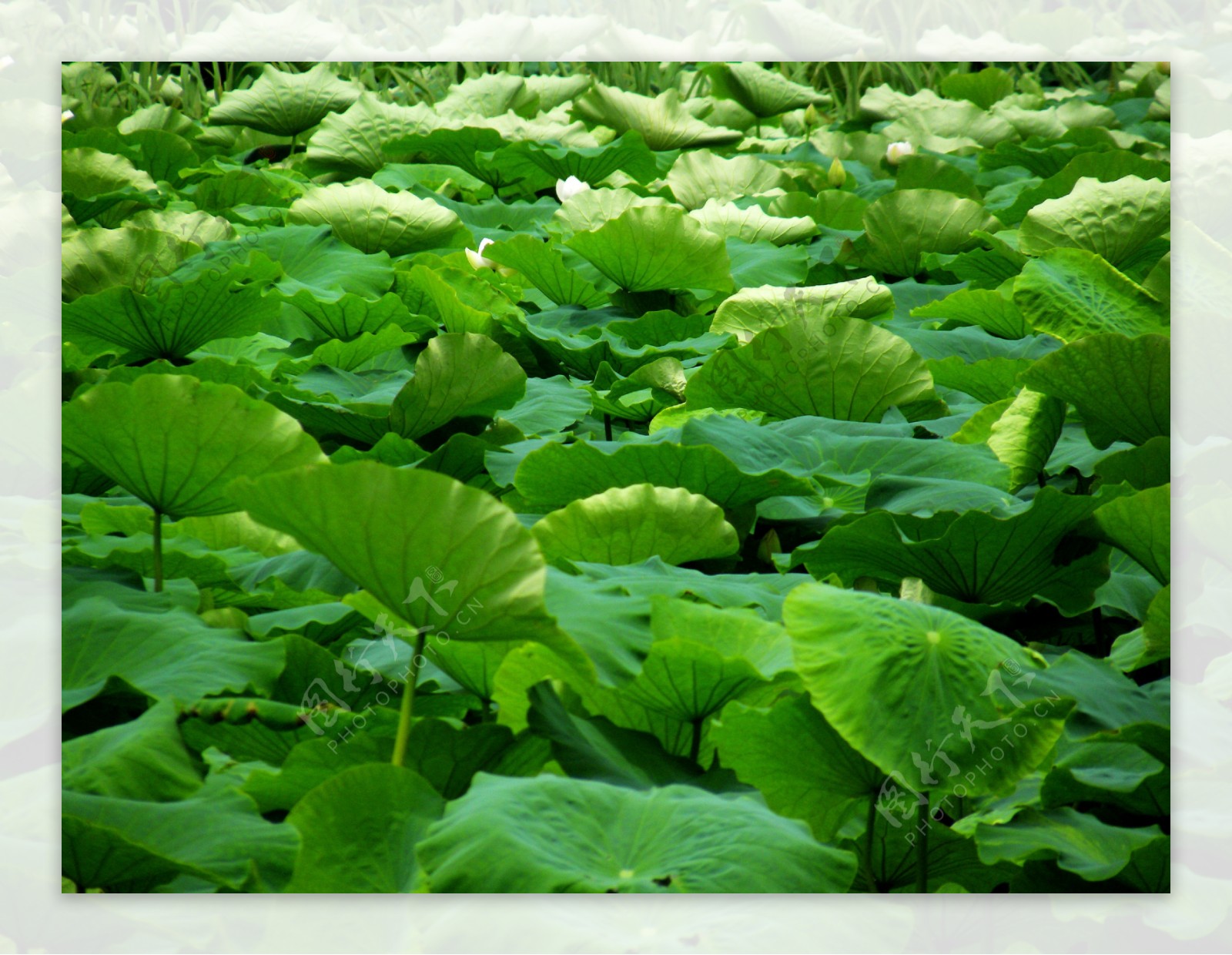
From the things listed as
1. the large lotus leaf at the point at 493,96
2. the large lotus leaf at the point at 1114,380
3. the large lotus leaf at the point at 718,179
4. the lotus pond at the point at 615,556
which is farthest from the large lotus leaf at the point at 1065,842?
the large lotus leaf at the point at 493,96

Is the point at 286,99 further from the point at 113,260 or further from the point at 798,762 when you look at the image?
the point at 798,762

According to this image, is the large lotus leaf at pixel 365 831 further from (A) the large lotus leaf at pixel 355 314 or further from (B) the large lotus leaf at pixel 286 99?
(B) the large lotus leaf at pixel 286 99

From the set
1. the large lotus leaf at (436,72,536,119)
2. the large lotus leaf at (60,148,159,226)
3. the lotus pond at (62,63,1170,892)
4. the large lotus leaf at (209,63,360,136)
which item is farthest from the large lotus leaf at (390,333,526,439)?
the large lotus leaf at (436,72,536,119)

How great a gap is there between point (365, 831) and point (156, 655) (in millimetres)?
176

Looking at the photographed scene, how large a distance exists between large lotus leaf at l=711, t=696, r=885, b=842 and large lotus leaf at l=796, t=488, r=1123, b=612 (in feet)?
0.52

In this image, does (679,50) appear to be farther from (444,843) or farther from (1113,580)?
(444,843)

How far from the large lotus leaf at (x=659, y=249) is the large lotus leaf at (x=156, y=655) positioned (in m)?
0.68

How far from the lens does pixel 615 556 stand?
0.75 metres

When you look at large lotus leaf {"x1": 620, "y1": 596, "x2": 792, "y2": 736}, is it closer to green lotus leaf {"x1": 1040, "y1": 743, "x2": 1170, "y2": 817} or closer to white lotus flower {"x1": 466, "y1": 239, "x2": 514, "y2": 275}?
green lotus leaf {"x1": 1040, "y1": 743, "x2": 1170, "y2": 817}

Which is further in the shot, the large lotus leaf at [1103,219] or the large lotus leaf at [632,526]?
the large lotus leaf at [1103,219]

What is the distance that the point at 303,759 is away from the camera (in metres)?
0.57

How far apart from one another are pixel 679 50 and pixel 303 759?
1272 mm

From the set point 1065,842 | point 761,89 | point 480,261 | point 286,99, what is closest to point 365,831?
point 1065,842

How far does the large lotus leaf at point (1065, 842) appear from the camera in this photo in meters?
0.58
